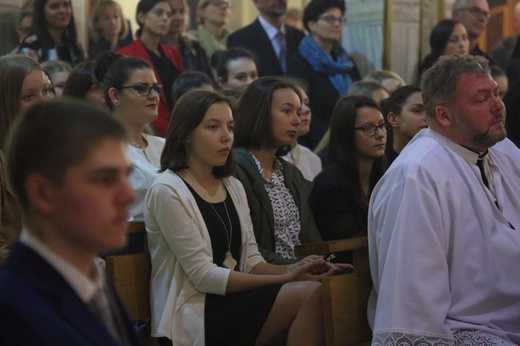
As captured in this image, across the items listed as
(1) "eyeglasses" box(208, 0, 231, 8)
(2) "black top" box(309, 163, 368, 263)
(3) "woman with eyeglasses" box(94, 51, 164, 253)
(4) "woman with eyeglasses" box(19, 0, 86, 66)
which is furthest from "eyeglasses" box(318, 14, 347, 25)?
(2) "black top" box(309, 163, 368, 263)

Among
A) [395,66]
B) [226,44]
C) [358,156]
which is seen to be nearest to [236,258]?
[358,156]

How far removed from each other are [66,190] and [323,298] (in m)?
2.06

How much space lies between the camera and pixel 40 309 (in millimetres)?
1630

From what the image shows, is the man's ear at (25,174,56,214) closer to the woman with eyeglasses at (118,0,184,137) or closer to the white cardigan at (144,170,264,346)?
the white cardigan at (144,170,264,346)

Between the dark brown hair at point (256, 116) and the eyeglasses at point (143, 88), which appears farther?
the eyeglasses at point (143, 88)

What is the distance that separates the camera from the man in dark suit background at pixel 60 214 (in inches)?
64.0

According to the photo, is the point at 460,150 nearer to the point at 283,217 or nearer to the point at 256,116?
the point at 283,217

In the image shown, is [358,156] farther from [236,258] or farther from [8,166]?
[8,166]

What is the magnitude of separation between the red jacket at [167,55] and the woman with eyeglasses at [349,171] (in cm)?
201

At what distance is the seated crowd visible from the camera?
166 centimetres

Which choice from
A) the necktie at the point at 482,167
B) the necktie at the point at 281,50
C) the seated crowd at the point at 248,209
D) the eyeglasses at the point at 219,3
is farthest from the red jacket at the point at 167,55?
the necktie at the point at 482,167

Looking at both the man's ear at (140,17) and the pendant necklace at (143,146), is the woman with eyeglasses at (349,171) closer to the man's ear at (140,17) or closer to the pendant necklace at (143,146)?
the pendant necklace at (143,146)

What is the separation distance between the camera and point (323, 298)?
11.7 ft

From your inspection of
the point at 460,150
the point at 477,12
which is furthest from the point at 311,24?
the point at 460,150
